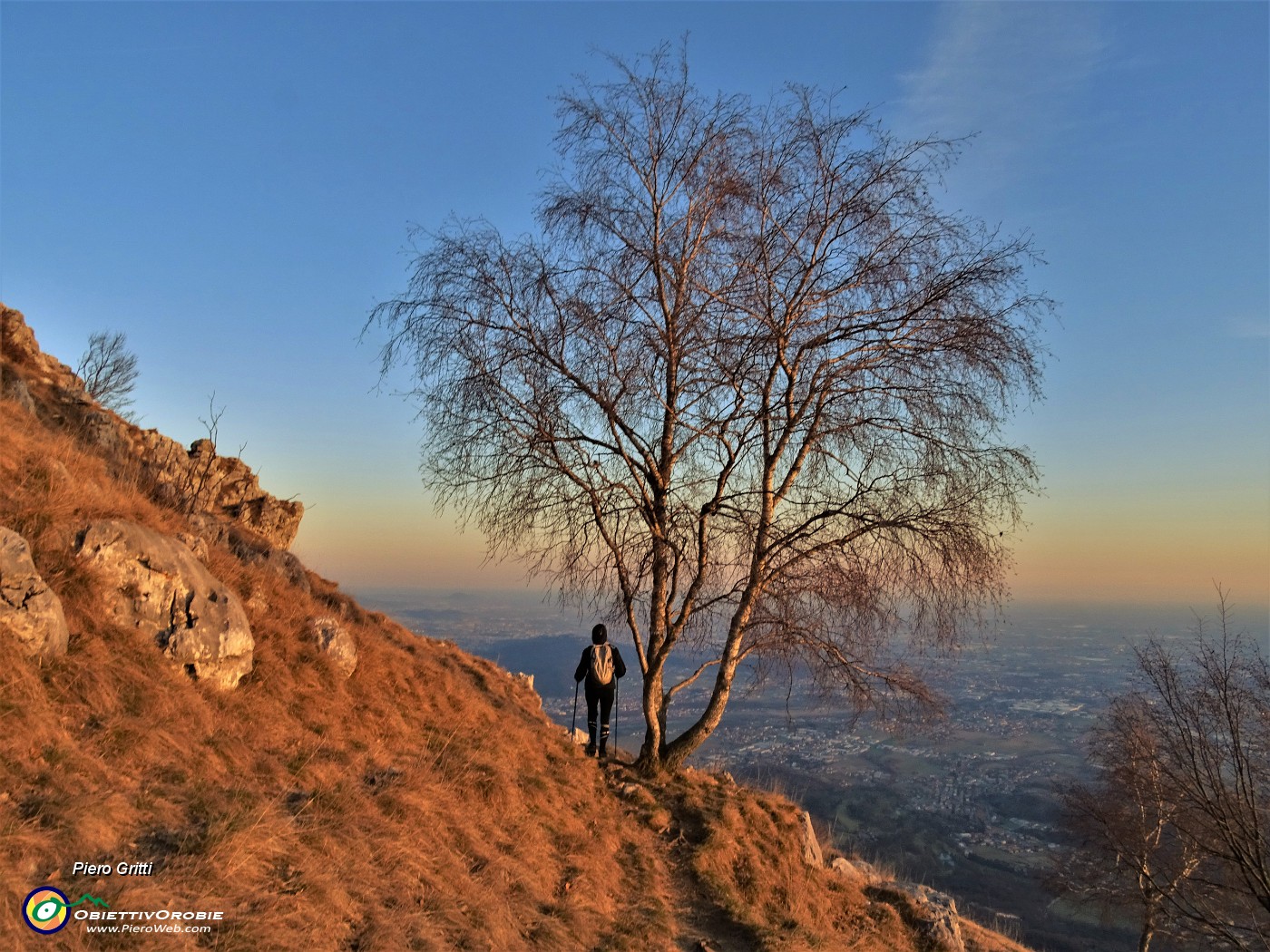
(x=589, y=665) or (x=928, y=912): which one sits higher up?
(x=589, y=665)

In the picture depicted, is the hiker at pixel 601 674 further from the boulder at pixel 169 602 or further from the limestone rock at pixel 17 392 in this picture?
the limestone rock at pixel 17 392

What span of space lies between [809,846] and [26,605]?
9627 mm

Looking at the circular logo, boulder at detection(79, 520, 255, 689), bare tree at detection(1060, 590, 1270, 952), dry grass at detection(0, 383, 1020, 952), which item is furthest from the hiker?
bare tree at detection(1060, 590, 1270, 952)

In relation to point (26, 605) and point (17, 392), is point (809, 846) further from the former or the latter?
point (17, 392)

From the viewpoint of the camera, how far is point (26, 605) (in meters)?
5.47

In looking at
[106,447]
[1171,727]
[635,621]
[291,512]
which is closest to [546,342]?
[635,621]

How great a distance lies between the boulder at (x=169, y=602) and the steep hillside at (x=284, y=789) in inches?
1.0

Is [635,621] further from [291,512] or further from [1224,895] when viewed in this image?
[1224,895]

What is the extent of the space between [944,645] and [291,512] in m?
13.5

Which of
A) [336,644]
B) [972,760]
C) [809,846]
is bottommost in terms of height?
[972,760]

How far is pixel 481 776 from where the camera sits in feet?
25.2

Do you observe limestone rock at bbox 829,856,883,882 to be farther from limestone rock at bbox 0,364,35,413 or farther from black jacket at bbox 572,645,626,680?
limestone rock at bbox 0,364,35,413

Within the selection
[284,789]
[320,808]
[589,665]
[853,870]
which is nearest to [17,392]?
[284,789]

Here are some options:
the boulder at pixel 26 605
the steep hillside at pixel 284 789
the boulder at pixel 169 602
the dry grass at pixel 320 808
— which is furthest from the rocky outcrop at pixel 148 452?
the boulder at pixel 26 605
